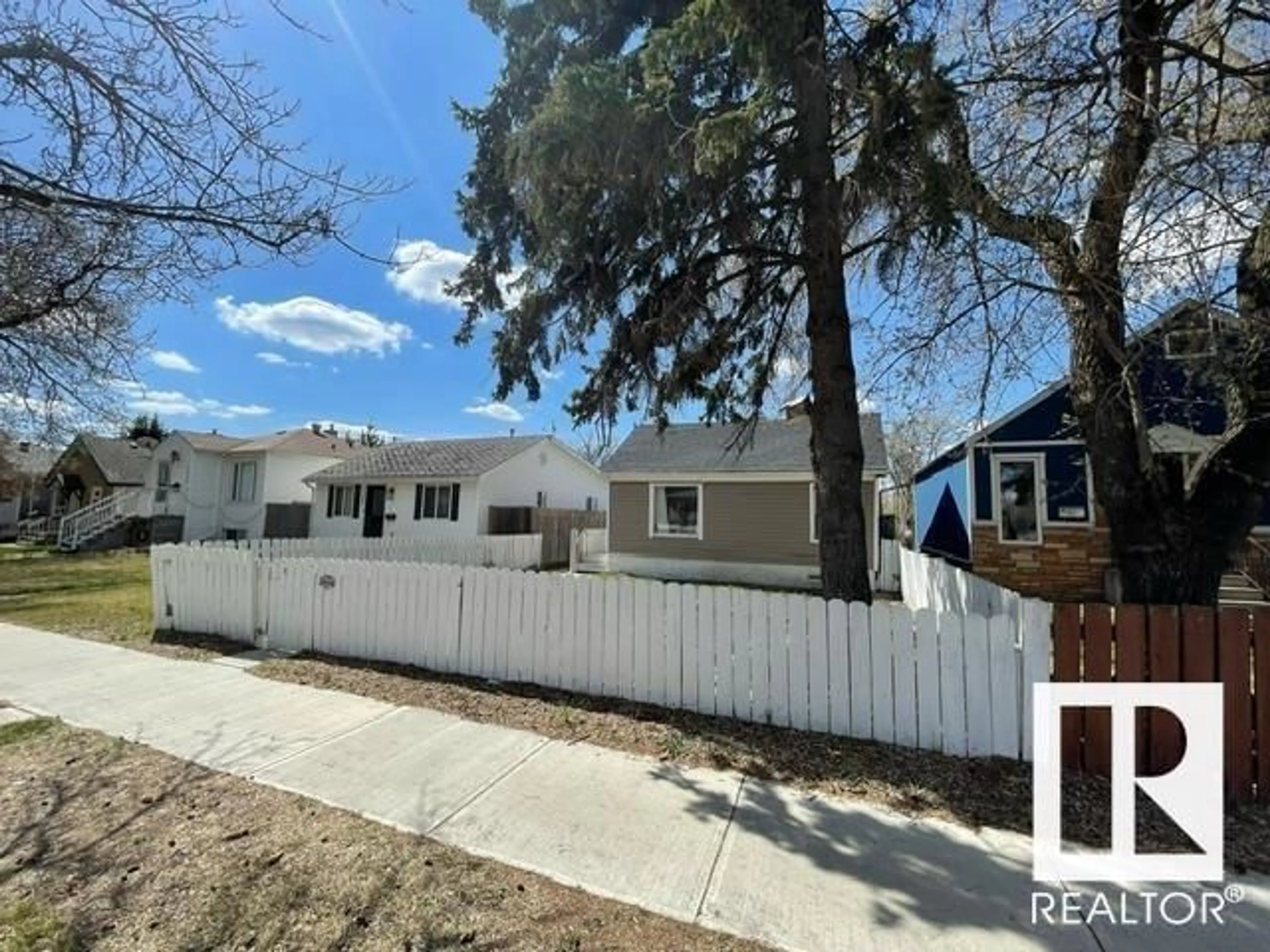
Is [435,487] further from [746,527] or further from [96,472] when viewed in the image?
[96,472]

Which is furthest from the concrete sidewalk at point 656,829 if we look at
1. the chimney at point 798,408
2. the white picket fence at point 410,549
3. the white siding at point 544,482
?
the white siding at point 544,482

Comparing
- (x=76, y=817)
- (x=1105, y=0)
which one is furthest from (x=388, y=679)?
(x=1105, y=0)

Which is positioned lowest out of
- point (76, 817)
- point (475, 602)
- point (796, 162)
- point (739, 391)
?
point (76, 817)

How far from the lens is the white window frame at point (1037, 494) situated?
12500 mm

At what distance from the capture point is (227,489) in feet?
89.9

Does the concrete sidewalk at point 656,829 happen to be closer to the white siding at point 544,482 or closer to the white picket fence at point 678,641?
the white picket fence at point 678,641

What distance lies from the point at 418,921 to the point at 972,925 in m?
2.37

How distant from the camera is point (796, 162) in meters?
5.66

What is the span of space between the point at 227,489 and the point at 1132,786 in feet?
102

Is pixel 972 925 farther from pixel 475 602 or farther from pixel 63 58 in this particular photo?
pixel 63 58

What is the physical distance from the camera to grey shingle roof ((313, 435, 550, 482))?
2230 centimetres

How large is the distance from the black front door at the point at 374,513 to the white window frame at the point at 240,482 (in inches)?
251

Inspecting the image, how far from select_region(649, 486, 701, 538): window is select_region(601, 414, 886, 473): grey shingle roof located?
604 millimetres

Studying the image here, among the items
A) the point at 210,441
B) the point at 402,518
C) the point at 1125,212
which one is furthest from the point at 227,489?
the point at 1125,212
